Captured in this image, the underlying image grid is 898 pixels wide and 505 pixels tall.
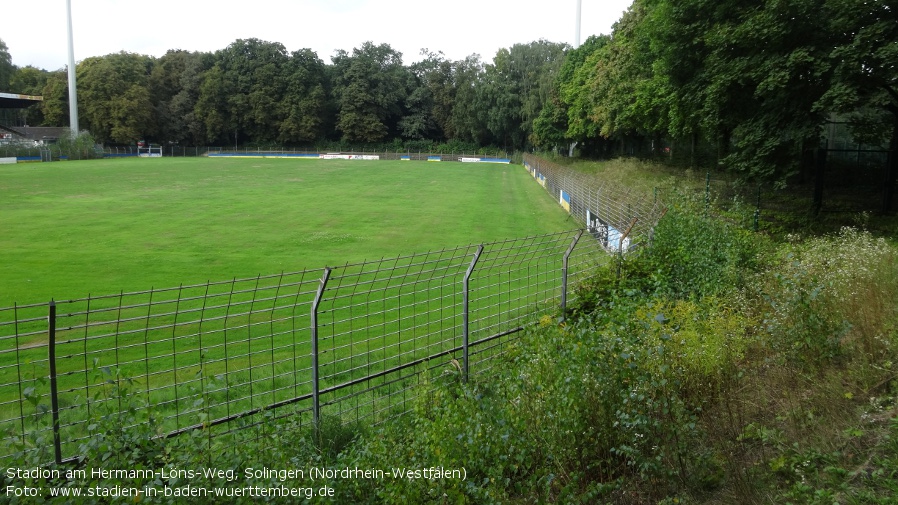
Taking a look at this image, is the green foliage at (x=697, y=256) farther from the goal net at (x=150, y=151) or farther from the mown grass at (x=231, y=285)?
the goal net at (x=150, y=151)

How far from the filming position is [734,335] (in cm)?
634

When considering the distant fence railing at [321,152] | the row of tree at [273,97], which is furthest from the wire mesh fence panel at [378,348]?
the distant fence railing at [321,152]

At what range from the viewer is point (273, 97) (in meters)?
91.2

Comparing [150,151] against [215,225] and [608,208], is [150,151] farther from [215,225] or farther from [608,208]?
[608,208]

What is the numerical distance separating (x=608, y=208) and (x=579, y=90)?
3077cm

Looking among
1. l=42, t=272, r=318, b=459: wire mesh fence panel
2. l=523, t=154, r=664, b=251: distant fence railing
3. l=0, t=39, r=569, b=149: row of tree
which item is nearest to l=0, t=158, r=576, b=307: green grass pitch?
l=523, t=154, r=664, b=251: distant fence railing

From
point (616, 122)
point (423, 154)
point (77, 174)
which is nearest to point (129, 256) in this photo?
point (616, 122)

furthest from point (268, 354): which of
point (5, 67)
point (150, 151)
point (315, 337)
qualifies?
point (5, 67)

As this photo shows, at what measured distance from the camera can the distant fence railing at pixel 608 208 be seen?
41.1 ft

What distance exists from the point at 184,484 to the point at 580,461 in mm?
2744

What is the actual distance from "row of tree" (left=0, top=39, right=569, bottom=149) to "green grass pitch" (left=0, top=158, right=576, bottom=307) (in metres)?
45.7

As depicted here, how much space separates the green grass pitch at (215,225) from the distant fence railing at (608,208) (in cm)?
108

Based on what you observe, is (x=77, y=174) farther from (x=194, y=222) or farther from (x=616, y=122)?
(x=616, y=122)

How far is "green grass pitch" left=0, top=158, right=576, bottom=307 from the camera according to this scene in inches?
605
